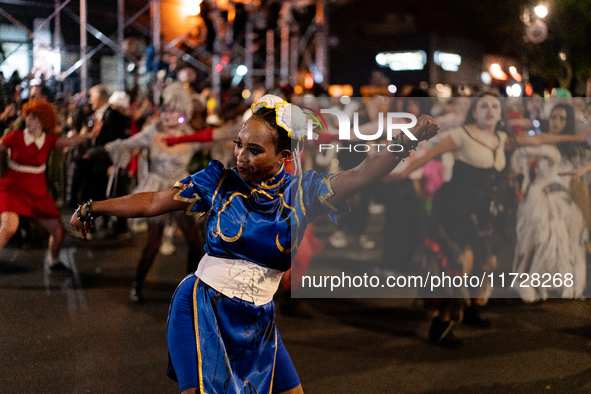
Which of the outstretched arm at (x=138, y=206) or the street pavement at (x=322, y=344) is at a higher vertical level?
the outstretched arm at (x=138, y=206)

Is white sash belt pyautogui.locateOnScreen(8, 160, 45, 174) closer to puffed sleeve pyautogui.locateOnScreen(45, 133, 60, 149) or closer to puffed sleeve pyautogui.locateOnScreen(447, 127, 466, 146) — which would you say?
puffed sleeve pyautogui.locateOnScreen(45, 133, 60, 149)

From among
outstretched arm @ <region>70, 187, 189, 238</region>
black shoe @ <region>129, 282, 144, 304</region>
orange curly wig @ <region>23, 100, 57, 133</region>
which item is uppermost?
orange curly wig @ <region>23, 100, 57, 133</region>

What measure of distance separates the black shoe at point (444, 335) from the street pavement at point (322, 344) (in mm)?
93

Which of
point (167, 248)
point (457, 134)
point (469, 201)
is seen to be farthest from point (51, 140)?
point (469, 201)

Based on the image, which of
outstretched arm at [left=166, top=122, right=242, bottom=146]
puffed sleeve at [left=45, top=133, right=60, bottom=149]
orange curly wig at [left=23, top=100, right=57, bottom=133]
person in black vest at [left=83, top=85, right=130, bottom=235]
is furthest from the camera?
person in black vest at [left=83, top=85, right=130, bottom=235]

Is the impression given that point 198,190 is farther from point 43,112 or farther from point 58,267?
point 58,267

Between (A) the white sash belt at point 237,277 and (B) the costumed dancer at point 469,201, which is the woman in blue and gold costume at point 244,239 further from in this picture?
(B) the costumed dancer at point 469,201

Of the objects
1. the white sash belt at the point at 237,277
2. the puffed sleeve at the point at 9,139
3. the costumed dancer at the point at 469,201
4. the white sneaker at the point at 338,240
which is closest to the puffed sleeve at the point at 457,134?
the costumed dancer at the point at 469,201

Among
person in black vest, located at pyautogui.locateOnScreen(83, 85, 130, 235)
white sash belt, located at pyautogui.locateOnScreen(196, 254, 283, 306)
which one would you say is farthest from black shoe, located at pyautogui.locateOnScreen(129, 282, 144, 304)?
white sash belt, located at pyautogui.locateOnScreen(196, 254, 283, 306)

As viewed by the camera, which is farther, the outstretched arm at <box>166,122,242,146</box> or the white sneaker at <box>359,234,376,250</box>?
the white sneaker at <box>359,234,376,250</box>

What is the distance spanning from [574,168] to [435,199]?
1515 millimetres

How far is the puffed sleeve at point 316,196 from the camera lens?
2561mm

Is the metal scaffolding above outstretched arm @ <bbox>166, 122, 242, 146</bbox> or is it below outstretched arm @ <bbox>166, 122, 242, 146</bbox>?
above

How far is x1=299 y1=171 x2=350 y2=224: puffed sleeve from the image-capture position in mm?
2561
